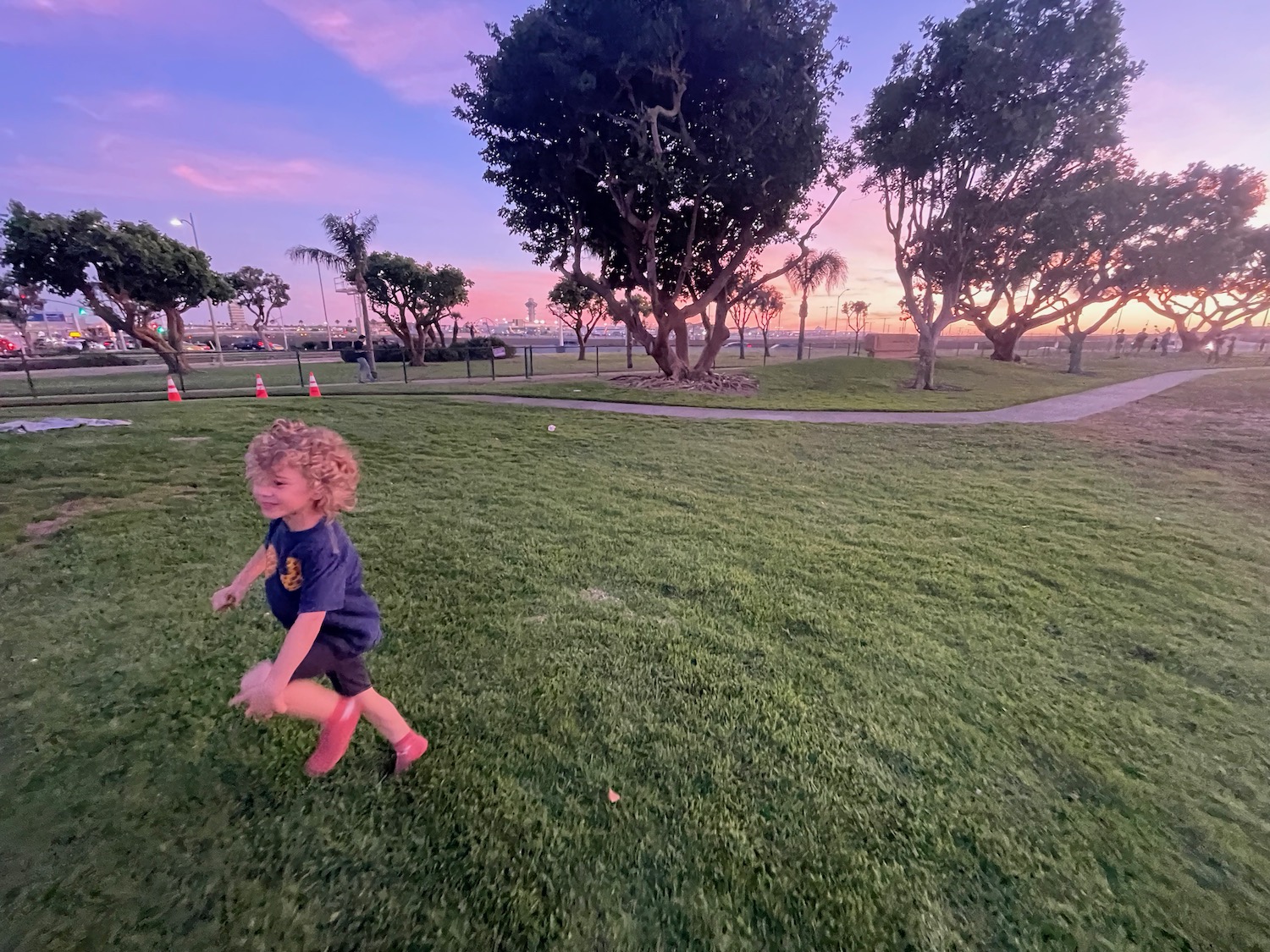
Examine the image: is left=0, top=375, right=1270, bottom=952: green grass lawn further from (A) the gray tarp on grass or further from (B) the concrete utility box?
(B) the concrete utility box

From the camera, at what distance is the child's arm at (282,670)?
1741 millimetres

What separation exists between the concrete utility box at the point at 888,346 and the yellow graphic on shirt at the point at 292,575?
3746 cm

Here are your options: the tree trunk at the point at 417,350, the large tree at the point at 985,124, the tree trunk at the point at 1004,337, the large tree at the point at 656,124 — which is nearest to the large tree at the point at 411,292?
the tree trunk at the point at 417,350

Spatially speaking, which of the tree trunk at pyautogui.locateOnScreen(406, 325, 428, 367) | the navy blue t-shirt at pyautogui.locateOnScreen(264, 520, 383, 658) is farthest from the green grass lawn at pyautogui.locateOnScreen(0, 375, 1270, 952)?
the tree trunk at pyautogui.locateOnScreen(406, 325, 428, 367)

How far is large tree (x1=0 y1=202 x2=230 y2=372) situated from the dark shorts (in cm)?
2410

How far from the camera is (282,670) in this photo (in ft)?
5.74

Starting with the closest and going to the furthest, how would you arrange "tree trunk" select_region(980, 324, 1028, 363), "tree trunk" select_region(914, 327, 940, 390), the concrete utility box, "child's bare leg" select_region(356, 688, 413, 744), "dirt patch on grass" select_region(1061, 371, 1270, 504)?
"child's bare leg" select_region(356, 688, 413, 744) < "dirt patch on grass" select_region(1061, 371, 1270, 504) < "tree trunk" select_region(914, 327, 940, 390) < "tree trunk" select_region(980, 324, 1028, 363) < the concrete utility box

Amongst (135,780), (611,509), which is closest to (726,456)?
(611,509)

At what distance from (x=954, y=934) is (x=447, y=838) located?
1.60 m

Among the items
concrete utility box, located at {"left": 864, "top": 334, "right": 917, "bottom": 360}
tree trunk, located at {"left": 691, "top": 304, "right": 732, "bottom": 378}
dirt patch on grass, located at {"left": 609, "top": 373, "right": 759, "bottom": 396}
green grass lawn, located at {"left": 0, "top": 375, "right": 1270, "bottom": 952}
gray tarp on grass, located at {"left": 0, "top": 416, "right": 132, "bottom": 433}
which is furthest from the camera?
concrete utility box, located at {"left": 864, "top": 334, "right": 917, "bottom": 360}

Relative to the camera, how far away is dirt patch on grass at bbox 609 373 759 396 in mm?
16375

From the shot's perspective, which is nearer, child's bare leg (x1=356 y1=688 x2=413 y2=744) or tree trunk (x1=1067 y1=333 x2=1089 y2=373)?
child's bare leg (x1=356 y1=688 x2=413 y2=744)

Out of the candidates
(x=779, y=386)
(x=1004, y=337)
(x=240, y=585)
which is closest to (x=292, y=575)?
(x=240, y=585)

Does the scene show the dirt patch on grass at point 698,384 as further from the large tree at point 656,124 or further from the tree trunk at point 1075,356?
the tree trunk at point 1075,356
